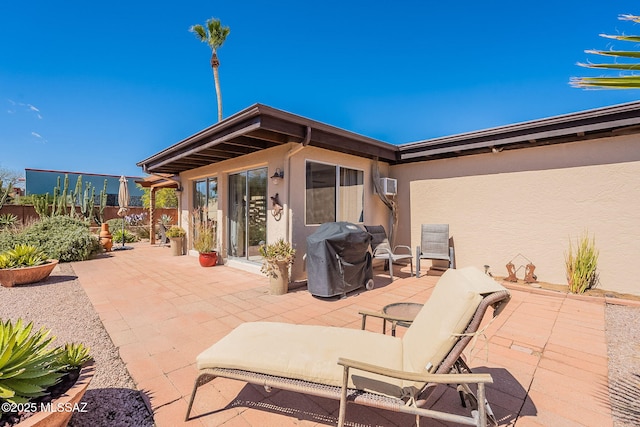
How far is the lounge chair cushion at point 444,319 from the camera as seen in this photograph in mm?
1541

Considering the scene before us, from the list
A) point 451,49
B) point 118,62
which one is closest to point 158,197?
point 118,62

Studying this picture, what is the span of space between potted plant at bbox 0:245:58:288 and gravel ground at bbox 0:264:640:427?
6.2 inches

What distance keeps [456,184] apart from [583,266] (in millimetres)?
2713

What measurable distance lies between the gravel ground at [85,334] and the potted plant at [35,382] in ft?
1.18

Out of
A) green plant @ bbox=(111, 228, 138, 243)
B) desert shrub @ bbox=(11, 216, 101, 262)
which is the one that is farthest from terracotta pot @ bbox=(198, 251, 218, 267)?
green plant @ bbox=(111, 228, 138, 243)

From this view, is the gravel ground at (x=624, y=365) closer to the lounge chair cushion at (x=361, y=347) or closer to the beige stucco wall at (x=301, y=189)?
the lounge chair cushion at (x=361, y=347)

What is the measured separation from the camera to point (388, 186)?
7012 mm

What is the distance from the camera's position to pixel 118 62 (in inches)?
351

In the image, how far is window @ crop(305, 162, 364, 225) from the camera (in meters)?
5.73

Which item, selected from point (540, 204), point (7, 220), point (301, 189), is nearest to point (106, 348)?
point (301, 189)

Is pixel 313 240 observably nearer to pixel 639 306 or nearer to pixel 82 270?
pixel 639 306

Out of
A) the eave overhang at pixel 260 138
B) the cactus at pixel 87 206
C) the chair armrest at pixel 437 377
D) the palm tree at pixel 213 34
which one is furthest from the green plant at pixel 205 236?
the palm tree at pixel 213 34

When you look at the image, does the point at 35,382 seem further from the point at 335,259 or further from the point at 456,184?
the point at 456,184

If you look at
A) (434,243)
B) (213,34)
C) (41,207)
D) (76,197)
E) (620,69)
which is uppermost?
(213,34)
